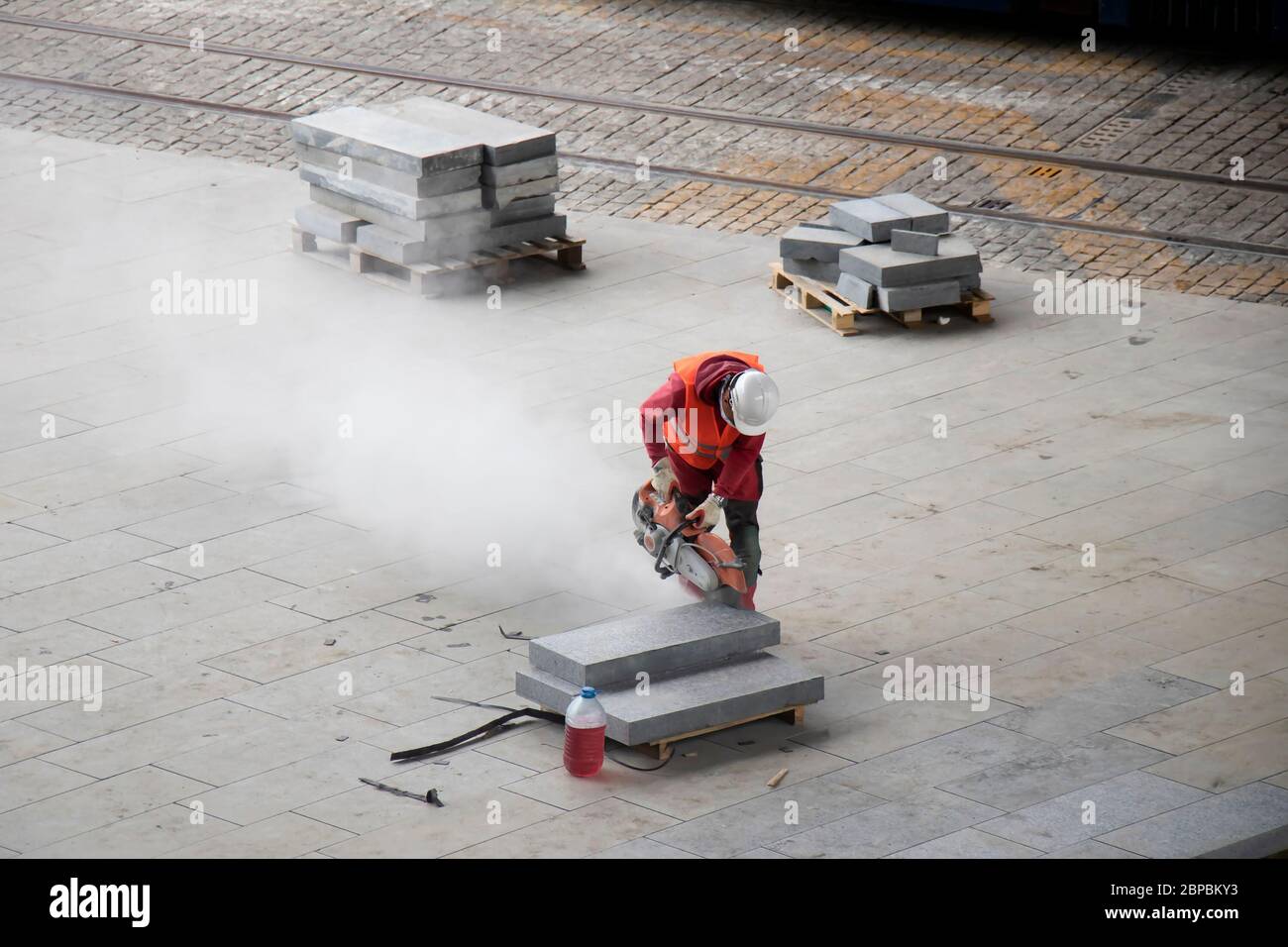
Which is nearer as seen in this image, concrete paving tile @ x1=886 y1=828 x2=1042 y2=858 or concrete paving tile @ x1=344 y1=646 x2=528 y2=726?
concrete paving tile @ x1=886 y1=828 x2=1042 y2=858

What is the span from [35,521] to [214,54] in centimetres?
1198

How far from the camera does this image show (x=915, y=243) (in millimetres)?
16359

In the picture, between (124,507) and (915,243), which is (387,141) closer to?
(915,243)

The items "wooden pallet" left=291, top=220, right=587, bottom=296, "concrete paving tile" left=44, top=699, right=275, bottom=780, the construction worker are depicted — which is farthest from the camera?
"wooden pallet" left=291, top=220, right=587, bottom=296

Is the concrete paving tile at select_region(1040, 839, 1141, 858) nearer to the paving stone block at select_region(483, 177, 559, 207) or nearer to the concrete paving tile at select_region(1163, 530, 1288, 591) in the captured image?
the concrete paving tile at select_region(1163, 530, 1288, 591)

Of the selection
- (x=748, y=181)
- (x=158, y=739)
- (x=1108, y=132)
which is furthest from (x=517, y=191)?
(x=158, y=739)

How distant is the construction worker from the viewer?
412 inches

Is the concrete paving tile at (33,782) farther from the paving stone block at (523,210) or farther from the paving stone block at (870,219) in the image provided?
the paving stone block at (870,219)

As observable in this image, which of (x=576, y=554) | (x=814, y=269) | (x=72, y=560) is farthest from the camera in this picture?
(x=814, y=269)

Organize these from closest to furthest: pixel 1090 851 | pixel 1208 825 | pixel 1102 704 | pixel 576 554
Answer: pixel 1090 851 → pixel 1208 825 → pixel 1102 704 → pixel 576 554

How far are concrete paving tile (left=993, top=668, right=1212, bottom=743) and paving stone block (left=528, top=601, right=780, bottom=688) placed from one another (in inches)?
55.0

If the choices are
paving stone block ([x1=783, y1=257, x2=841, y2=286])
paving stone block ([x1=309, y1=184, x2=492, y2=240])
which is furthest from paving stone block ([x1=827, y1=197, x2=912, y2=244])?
paving stone block ([x1=309, y1=184, x2=492, y2=240])

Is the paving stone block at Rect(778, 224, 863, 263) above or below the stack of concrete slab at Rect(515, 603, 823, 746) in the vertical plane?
above

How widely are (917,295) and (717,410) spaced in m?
5.90
